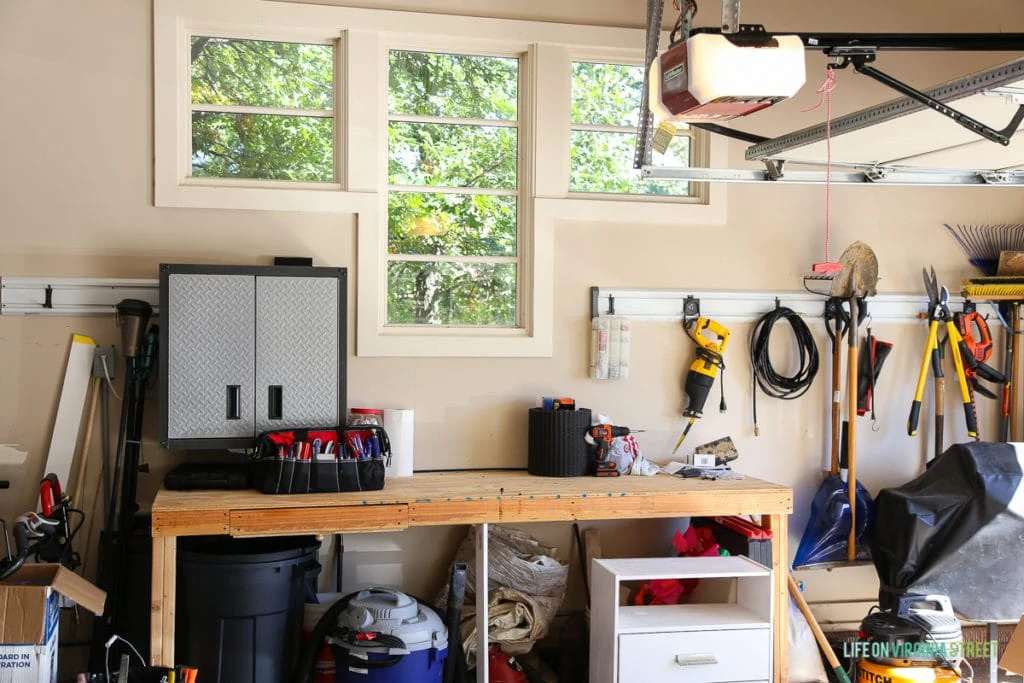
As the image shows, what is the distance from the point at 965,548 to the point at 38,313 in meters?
4.15

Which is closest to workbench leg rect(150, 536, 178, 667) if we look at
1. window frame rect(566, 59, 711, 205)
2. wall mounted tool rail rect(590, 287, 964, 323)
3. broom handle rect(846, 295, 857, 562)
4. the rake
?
wall mounted tool rail rect(590, 287, 964, 323)

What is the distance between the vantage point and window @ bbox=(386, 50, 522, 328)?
15.9ft

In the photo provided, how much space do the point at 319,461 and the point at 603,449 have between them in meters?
1.31

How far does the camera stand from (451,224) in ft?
16.1

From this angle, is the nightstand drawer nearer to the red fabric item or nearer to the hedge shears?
the red fabric item

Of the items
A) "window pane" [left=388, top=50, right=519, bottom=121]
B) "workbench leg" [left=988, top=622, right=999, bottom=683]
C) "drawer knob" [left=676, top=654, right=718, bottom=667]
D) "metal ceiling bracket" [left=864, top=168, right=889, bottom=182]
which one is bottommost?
"workbench leg" [left=988, top=622, right=999, bottom=683]

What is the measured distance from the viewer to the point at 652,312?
4.98 m

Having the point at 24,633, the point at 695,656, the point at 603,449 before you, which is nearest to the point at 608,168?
the point at 603,449

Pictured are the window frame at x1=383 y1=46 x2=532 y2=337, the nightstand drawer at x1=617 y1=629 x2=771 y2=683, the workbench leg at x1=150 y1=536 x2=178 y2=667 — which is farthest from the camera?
the window frame at x1=383 y1=46 x2=532 y2=337

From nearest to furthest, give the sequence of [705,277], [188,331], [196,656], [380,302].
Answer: [196,656] → [188,331] → [380,302] → [705,277]

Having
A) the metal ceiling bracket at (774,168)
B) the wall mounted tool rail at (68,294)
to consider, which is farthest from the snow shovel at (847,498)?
the wall mounted tool rail at (68,294)

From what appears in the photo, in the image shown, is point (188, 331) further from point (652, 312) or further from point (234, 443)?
point (652, 312)

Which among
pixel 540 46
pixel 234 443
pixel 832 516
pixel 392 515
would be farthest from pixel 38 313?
pixel 832 516

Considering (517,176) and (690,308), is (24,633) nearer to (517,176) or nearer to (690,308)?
(517,176)
